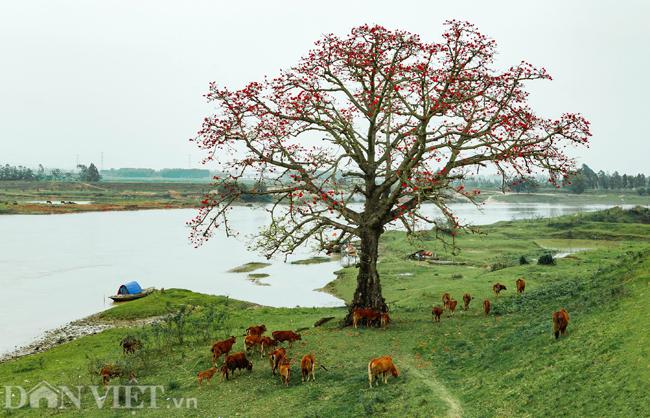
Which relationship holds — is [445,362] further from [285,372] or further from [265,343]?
[265,343]

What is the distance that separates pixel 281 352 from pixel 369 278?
6683 mm

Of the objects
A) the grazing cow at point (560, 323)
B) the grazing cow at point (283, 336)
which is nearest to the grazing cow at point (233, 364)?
the grazing cow at point (283, 336)

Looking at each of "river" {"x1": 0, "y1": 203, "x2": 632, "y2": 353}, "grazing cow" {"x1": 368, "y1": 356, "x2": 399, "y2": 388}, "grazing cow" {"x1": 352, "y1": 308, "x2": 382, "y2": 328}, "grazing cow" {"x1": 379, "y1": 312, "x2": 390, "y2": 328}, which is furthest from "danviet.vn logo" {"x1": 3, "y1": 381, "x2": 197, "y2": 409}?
"river" {"x1": 0, "y1": 203, "x2": 632, "y2": 353}

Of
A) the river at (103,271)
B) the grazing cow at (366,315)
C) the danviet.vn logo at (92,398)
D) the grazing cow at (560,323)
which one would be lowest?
the river at (103,271)

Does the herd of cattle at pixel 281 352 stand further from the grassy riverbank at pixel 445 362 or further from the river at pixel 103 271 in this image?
the river at pixel 103 271

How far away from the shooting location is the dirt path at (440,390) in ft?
41.7

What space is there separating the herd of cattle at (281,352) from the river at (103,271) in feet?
67.6

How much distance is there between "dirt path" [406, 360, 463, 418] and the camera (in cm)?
1272

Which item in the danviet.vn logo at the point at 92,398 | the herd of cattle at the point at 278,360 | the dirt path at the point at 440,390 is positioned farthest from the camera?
the danviet.vn logo at the point at 92,398

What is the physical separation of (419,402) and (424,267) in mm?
41497

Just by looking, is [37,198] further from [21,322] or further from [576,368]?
[576,368]

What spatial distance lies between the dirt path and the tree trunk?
18.8ft

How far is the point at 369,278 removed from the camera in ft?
75.9

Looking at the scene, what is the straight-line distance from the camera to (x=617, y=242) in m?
66.1
